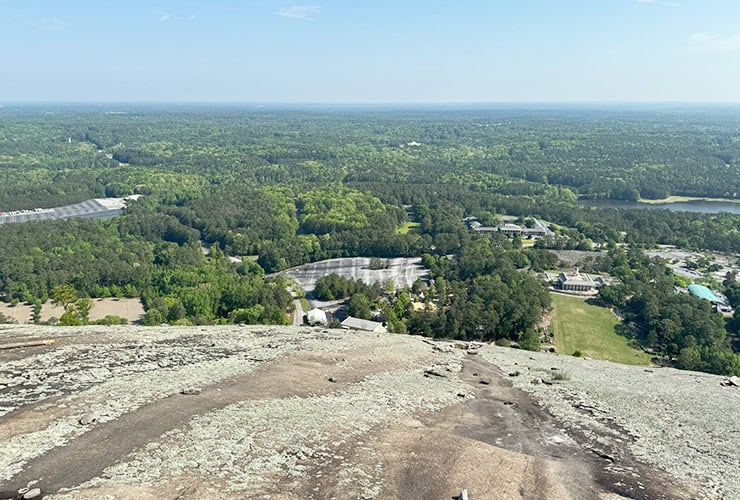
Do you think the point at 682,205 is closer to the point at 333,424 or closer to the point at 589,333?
the point at 589,333

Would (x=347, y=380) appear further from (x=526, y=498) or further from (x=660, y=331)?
(x=660, y=331)

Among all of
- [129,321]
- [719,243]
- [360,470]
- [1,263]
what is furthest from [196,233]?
[719,243]

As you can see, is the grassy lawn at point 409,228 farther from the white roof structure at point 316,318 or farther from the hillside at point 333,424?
the hillside at point 333,424

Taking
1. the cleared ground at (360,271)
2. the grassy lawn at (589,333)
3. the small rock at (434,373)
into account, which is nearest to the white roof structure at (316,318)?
the cleared ground at (360,271)

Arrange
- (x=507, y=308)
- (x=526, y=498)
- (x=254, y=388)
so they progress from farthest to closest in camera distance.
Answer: (x=507, y=308) < (x=254, y=388) < (x=526, y=498)

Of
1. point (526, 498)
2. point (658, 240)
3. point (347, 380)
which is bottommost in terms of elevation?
point (658, 240)

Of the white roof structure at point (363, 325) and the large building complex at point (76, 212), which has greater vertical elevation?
the white roof structure at point (363, 325)

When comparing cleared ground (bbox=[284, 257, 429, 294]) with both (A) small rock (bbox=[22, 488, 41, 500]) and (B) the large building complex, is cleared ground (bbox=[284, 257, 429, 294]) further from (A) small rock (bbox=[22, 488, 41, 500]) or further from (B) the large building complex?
(B) the large building complex
